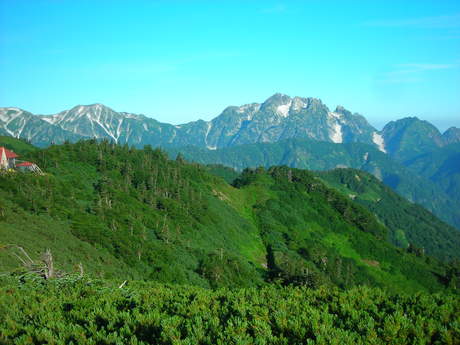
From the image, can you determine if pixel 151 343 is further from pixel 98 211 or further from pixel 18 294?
pixel 98 211

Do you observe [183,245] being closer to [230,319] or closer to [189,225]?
[189,225]

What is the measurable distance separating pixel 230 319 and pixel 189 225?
10582cm

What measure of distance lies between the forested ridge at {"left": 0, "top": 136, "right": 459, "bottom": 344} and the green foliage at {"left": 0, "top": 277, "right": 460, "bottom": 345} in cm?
8

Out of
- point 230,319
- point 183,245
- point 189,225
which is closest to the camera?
point 230,319

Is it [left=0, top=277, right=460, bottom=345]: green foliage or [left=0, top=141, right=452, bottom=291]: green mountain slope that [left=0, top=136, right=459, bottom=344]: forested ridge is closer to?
[left=0, top=277, right=460, bottom=345]: green foliage

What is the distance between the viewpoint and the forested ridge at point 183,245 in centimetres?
1359

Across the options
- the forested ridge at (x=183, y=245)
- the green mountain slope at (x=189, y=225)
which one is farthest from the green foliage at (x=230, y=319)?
the green mountain slope at (x=189, y=225)

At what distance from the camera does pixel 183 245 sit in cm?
10294

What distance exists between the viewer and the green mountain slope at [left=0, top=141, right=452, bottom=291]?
7812cm

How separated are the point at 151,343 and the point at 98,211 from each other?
8870 centimetres

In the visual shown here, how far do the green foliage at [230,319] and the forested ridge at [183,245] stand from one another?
82 millimetres

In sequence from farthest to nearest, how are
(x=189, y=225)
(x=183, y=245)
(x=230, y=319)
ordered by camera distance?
(x=189, y=225)
(x=183, y=245)
(x=230, y=319)

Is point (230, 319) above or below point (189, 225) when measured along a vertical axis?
above

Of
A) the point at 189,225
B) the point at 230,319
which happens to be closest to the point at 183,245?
the point at 189,225
